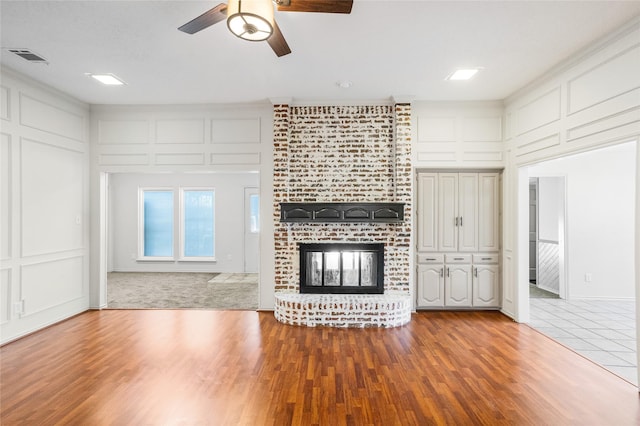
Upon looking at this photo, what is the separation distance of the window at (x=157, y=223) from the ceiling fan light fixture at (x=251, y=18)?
7005 millimetres

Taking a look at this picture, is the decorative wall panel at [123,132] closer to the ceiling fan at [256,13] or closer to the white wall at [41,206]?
the white wall at [41,206]

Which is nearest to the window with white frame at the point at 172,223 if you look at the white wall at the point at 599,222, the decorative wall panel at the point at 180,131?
the decorative wall panel at the point at 180,131

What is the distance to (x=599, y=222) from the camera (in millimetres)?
5508

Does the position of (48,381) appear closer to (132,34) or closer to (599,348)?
(132,34)

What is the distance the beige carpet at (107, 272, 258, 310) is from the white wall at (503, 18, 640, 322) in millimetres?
3919

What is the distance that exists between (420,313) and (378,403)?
251 centimetres

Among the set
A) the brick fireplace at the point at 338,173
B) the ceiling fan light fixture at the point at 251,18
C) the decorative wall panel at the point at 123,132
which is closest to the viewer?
the ceiling fan light fixture at the point at 251,18

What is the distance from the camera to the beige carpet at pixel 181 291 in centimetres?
522

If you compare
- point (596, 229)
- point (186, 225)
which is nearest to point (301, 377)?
point (596, 229)

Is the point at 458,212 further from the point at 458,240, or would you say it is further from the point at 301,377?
the point at 301,377

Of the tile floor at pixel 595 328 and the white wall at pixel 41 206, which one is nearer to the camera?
the tile floor at pixel 595 328

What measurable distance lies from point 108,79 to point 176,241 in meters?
4.74

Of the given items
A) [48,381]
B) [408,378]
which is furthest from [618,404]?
[48,381]

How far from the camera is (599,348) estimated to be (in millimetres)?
3520
